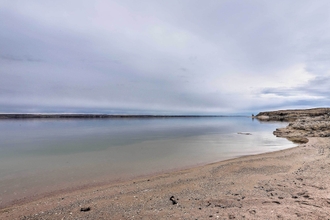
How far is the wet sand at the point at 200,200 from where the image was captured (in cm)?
406

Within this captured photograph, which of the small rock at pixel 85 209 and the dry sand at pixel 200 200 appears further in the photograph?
the small rock at pixel 85 209

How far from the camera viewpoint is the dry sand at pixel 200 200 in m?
4.06

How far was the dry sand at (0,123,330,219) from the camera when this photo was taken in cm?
406

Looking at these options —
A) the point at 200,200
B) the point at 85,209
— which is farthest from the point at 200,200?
the point at 85,209

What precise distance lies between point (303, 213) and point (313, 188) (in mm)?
2174

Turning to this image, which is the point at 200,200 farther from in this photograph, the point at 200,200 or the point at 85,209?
the point at 85,209

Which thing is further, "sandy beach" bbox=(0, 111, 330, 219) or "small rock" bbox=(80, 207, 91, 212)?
"small rock" bbox=(80, 207, 91, 212)

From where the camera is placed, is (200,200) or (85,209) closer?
(85,209)

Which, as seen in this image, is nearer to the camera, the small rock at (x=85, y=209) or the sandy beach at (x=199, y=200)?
the sandy beach at (x=199, y=200)

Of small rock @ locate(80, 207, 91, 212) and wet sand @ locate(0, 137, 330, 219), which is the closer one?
wet sand @ locate(0, 137, 330, 219)

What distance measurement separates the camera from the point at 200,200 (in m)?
5.03

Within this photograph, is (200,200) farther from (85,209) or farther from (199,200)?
(85,209)

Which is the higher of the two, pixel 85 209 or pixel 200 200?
pixel 200 200

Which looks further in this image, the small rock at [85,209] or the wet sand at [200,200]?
the small rock at [85,209]
